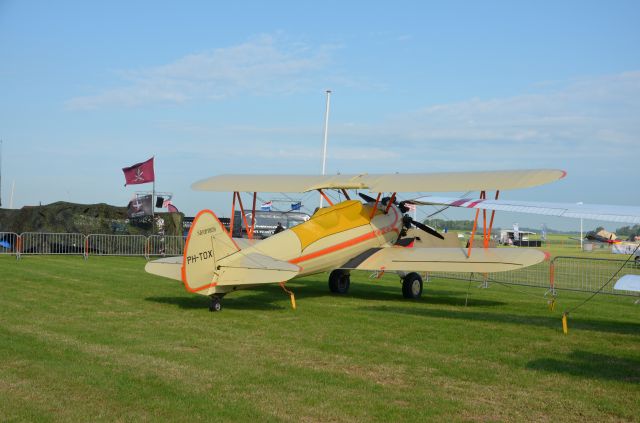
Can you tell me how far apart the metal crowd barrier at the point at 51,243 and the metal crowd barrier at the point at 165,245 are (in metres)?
2.77

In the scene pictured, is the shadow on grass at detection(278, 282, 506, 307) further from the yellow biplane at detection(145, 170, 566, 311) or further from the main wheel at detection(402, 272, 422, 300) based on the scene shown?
the yellow biplane at detection(145, 170, 566, 311)

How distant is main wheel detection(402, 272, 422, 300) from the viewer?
15.5 metres

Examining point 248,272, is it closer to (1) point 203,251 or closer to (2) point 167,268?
(1) point 203,251

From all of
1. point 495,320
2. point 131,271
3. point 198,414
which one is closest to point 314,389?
point 198,414

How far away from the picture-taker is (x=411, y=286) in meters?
15.5

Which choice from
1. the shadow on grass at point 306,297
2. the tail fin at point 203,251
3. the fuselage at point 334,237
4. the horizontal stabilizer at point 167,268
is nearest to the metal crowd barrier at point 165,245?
the shadow on grass at point 306,297

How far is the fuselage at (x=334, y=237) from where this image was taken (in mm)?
13242

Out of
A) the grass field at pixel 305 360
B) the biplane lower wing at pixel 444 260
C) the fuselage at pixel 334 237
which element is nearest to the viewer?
the grass field at pixel 305 360

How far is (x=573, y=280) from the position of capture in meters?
19.7

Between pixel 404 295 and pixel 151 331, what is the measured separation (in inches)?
293

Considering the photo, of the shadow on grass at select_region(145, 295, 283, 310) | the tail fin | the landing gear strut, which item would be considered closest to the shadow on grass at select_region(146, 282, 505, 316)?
the shadow on grass at select_region(145, 295, 283, 310)

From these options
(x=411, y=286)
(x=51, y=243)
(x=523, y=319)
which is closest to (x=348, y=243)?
(x=411, y=286)

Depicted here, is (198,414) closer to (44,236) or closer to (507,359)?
(507,359)

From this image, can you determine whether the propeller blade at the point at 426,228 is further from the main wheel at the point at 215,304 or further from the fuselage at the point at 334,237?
the main wheel at the point at 215,304
